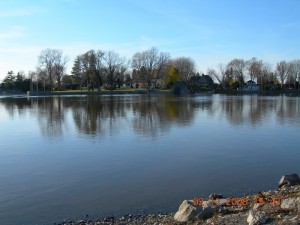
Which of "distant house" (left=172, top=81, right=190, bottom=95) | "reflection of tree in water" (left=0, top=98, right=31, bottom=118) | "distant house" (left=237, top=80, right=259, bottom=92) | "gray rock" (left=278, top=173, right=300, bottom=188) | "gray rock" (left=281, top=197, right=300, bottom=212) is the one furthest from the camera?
"distant house" (left=237, top=80, right=259, bottom=92)

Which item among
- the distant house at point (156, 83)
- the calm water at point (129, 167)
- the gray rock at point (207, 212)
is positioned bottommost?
the calm water at point (129, 167)

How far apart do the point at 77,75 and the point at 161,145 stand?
104m

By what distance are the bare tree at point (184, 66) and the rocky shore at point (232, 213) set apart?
126310mm

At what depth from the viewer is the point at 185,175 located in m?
13.3

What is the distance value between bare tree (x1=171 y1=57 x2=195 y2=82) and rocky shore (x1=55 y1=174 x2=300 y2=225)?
414 feet

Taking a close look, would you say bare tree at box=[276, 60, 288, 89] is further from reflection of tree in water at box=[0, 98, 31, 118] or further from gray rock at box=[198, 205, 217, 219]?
gray rock at box=[198, 205, 217, 219]

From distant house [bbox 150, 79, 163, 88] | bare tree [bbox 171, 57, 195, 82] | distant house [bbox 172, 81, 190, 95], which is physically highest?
bare tree [bbox 171, 57, 195, 82]

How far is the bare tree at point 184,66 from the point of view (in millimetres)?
136375

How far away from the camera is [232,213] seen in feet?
27.3

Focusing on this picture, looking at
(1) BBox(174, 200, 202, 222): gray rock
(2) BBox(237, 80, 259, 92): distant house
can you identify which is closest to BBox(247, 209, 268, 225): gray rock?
(1) BBox(174, 200, 202, 222): gray rock

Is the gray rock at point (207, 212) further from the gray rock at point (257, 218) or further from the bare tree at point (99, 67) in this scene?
the bare tree at point (99, 67)

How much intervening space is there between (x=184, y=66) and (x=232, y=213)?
431 ft

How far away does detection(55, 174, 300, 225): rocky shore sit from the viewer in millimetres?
7215

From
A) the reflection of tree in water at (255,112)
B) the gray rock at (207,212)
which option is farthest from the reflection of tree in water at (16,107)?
the gray rock at (207,212)
